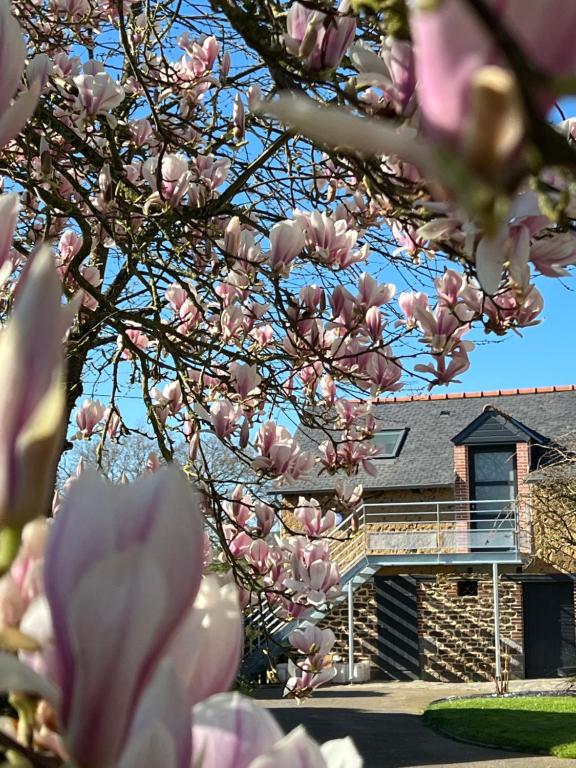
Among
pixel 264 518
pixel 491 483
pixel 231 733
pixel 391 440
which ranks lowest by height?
pixel 231 733

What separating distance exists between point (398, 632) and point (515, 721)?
785cm

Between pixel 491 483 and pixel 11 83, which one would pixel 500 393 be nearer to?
pixel 491 483

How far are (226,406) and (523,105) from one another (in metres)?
3.37

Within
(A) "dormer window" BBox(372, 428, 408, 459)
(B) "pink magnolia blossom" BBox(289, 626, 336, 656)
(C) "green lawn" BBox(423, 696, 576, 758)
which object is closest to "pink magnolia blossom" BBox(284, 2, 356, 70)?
(B) "pink magnolia blossom" BBox(289, 626, 336, 656)

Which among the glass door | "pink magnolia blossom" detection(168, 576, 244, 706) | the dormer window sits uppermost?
the dormer window

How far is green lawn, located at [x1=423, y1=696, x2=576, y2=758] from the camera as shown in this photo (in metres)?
11.7

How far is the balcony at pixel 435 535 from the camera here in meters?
20.2

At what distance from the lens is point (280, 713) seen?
52.7 ft

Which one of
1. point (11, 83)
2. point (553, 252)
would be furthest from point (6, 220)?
point (553, 252)

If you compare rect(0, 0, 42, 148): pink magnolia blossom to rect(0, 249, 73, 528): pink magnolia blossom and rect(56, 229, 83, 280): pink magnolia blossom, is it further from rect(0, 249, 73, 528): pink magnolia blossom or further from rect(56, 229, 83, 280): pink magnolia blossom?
rect(56, 229, 83, 280): pink magnolia blossom

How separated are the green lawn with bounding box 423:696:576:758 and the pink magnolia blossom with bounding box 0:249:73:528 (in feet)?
38.2

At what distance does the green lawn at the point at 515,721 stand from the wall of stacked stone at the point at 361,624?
4.89 m

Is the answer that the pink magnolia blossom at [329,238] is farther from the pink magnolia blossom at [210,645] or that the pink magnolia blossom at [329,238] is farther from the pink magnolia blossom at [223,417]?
the pink magnolia blossom at [210,645]

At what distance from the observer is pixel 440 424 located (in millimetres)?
23500
